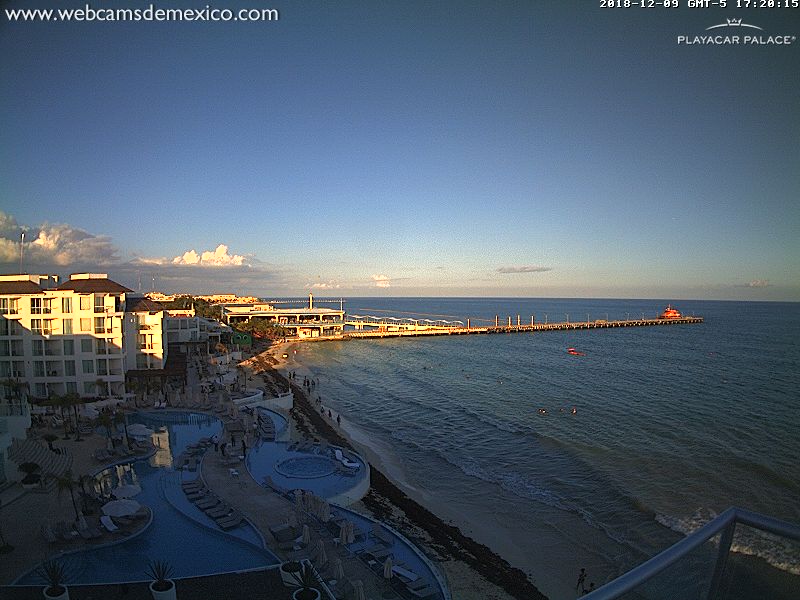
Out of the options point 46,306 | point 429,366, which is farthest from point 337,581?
point 429,366

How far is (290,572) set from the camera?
36.1 ft

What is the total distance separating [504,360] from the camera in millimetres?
60188

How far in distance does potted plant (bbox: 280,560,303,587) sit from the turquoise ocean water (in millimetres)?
7844

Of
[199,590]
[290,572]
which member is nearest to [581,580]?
[290,572]

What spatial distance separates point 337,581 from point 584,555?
29.3 ft

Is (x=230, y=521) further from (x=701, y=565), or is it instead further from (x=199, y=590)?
(x=701, y=565)

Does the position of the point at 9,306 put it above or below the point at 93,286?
below

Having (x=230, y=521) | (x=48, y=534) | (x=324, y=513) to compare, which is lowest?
(x=324, y=513)

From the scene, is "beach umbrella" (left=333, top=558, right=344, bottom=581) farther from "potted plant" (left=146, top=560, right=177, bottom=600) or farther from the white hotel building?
the white hotel building

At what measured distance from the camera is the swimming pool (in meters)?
11.6

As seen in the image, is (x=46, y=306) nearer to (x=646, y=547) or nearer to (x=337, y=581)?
(x=337, y=581)

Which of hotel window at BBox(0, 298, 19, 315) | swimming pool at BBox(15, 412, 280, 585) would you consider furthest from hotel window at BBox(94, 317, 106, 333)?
swimming pool at BBox(15, 412, 280, 585)

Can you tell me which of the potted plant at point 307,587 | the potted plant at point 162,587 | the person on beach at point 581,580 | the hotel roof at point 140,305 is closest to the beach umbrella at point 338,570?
the potted plant at point 307,587

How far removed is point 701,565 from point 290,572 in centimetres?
1023
